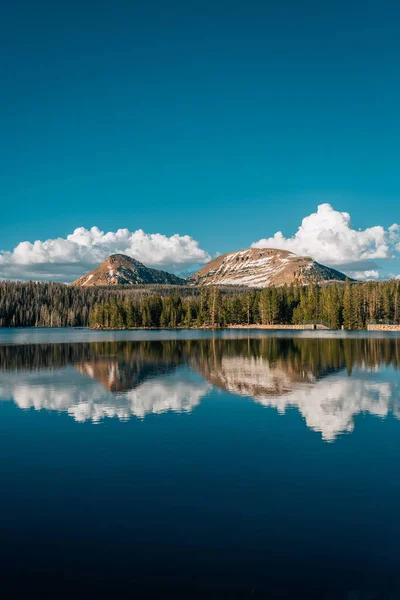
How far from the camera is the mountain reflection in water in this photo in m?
33.6

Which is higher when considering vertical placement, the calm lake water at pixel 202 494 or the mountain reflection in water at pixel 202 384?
the mountain reflection in water at pixel 202 384

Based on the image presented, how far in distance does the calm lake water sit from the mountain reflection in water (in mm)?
331

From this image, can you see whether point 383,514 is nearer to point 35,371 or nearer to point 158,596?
point 158,596

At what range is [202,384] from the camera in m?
44.6

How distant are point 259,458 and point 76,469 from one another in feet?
28.0

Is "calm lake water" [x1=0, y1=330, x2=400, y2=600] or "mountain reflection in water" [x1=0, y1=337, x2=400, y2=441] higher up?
"mountain reflection in water" [x1=0, y1=337, x2=400, y2=441]

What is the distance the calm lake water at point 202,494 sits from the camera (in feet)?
42.0

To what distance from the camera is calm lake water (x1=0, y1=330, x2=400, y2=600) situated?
12812mm

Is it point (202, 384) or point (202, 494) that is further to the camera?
point (202, 384)

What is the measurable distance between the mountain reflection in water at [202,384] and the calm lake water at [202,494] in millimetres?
331

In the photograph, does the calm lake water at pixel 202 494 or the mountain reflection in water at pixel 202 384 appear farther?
the mountain reflection in water at pixel 202 384

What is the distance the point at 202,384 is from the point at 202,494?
1035 inches

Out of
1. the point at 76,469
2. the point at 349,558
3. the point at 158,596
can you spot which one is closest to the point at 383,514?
the point at 349,558

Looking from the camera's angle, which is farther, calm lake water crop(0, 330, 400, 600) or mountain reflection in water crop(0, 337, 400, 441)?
mountain reflection in water crop(0, 337, 400, 441)
